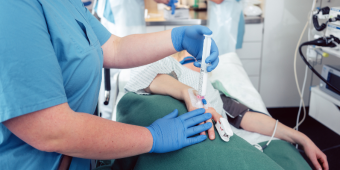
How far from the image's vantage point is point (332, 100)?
1.48 meters

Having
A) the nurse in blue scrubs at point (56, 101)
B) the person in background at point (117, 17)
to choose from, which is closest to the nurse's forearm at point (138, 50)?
the nurse in blue scrubs at point (56, 101)

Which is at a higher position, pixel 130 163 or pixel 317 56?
pixel 317 56

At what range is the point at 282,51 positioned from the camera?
2.57m

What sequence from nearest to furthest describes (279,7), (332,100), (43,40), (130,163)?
(43,40)
(130,163)
(332,100)
(279,7)

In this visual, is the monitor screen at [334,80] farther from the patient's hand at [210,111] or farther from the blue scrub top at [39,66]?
the blue scrub top at [39,66]

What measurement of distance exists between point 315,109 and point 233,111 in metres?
0.72

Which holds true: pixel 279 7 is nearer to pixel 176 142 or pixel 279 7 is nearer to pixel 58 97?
pixel 176 142

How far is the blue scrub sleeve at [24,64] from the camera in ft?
1.49

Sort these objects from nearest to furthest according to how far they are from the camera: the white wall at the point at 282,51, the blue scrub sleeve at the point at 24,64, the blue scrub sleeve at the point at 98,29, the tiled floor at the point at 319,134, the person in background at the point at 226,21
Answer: the blue scrub sleeve at the point at 24,64, the blue scrub sleeve at the point at 98,29, the tiled floor at the point at 319,134, the person in background at the point at 226,21, the white wall at the point at 282,51

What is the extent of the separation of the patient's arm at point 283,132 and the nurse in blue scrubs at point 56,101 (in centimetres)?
58

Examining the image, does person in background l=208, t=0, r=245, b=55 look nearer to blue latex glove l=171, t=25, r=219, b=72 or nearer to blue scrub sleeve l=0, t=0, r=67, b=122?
blue latex glove l=171, t=25, r=219, b=72

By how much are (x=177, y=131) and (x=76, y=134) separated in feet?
1.03

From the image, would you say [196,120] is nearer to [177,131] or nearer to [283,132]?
[177,131]

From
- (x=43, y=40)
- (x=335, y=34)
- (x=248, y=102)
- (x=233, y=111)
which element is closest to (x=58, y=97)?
(x=43, y=40)
